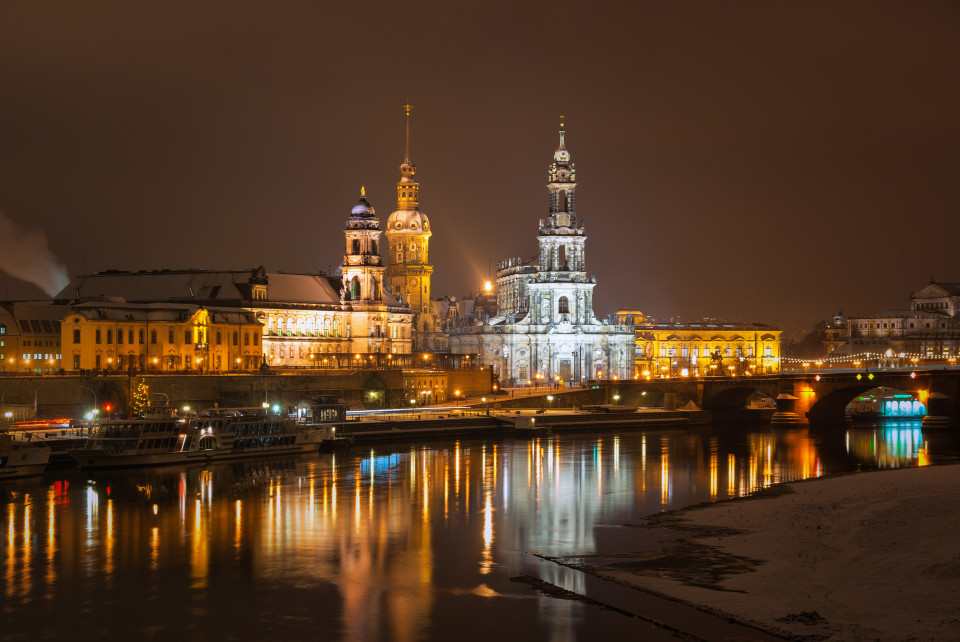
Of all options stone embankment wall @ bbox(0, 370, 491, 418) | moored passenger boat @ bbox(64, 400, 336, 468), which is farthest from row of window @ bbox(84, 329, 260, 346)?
moored passenger boat @ bbox(64, 400, 336, 468)

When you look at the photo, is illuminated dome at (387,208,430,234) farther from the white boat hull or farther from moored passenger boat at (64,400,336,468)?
the white boat hull

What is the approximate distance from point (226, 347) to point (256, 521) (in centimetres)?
6364

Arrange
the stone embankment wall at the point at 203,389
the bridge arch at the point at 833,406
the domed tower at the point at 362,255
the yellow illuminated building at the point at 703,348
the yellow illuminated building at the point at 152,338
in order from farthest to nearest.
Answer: the yellow illuminated building at the point at 703,348 < the domed tower at the point at 362,255 < the bridge arch at the point at 833,406 < the yellow illuminated building at the point at 152,338 < the stone embankment wall at the point at 203,389

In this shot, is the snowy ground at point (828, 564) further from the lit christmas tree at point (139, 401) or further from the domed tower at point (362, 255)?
the domed tower at point (362, 255)

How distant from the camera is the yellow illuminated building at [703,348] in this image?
531ft

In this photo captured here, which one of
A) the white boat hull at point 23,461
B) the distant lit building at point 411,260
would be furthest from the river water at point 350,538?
the distant lit building at point 411,260

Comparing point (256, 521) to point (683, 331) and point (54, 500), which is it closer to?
point (54, 500)

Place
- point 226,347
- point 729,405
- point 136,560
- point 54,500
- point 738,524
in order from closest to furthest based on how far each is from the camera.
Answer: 1. point 136,560
2. point 738,524
3. point 54,500
4. point 226,347
5. point 729,405

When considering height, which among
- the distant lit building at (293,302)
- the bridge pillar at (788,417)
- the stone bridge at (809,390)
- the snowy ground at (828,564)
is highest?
the distant lit building at (293,302)

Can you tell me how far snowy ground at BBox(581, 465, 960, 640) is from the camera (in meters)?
31.9

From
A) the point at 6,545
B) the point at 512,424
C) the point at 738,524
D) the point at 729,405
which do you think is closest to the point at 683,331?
the point at 729,405

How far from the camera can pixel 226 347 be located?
110625 mm

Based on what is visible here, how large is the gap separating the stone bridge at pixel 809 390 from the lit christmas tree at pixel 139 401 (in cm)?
5158

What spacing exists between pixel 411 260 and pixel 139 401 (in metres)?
71.3
